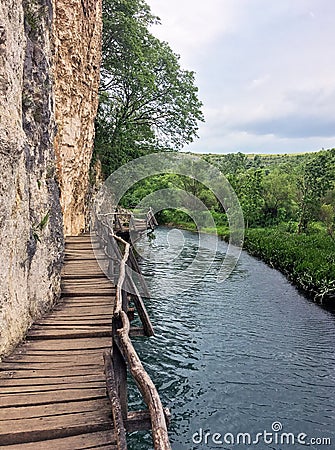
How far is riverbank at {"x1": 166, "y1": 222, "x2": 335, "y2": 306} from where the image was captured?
16688 millimetres

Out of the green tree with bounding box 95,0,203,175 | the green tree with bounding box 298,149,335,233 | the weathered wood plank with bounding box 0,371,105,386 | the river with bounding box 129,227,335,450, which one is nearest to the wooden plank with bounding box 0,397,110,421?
the weathered wood plank with bounding box 0,371,105,386

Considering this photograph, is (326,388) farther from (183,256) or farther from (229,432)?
(183,256)

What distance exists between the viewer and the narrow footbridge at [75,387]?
3.77 m

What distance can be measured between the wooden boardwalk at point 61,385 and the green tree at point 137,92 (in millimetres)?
15751

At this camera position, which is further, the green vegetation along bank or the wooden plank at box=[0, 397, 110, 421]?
the green vegetation along bank

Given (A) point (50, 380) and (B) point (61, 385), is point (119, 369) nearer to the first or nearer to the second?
(B) point (61, 385)

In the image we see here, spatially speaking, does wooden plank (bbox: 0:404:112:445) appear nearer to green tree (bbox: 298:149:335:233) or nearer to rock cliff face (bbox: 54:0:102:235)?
rock cliff face (bbox: 54:0:102:235)

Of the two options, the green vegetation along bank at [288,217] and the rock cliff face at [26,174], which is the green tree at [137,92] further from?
the rock cliff face at [26,174]

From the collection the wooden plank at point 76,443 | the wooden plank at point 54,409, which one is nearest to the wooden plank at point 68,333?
the wooden plank at point 54,409

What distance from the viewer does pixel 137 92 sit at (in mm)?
22906

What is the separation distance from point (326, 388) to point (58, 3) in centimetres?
1376
